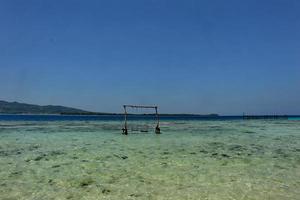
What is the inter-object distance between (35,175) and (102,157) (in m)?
5.26

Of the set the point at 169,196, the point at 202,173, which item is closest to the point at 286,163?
the point at 202,173

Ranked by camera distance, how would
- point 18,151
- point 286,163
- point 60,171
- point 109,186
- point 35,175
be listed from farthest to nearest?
point 18,151
point 286,163
point 60,171
point 35,175
point 109,186

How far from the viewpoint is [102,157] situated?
18.1 metres

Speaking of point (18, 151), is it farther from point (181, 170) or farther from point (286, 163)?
point (286, 163)

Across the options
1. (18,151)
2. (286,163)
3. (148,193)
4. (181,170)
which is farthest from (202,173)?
(18,151)

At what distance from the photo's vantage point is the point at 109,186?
37.8 feet

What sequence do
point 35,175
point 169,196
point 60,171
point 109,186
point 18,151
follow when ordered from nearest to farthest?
point 169,196
point 109,186
point 35,175
point 60,171
point 18,151

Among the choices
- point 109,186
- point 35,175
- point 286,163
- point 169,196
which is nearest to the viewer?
point 169,196

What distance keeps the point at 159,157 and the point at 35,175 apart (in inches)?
278

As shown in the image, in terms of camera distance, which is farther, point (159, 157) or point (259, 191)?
point (159, 157)

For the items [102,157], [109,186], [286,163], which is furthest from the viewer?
[102,157]

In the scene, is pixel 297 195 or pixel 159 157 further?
pixel 159 157

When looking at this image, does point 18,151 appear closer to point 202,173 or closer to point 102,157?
point 102,157

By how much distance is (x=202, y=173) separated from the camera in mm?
13766
